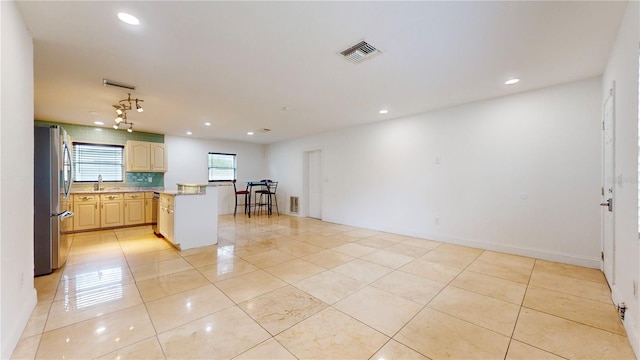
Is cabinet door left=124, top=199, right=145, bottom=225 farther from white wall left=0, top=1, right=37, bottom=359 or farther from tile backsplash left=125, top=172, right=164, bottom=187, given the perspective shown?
white wall left=0, top=1, right=37, bottom=359

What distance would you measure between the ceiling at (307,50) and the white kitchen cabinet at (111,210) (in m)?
2.18

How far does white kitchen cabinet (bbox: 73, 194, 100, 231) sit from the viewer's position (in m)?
5.18

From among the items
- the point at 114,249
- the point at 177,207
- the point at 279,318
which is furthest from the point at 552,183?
the point at 114,249

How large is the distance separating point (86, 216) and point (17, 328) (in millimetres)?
4505

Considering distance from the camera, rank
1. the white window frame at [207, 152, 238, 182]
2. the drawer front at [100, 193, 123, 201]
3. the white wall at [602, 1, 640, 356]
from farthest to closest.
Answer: the white window frame at [207, 152, 238, 182], the drawer front at [100, 193, 123, 201], the white wall at [602, 1, 640, 356]

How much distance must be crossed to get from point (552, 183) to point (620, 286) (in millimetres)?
1680

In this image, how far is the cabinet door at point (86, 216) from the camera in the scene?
17.0 feet

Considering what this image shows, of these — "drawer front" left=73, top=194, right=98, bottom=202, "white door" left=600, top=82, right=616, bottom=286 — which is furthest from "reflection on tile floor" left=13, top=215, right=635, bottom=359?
"drawer front" left=73, top=194, right=98, bottom=202

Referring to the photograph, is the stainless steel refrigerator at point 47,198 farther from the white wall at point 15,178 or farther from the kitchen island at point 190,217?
the kitchen island at point 190,217

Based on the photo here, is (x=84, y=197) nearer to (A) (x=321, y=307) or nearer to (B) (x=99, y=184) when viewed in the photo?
(B) (x=99, y=184)

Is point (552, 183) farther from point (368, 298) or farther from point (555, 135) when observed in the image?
point (368, 298)

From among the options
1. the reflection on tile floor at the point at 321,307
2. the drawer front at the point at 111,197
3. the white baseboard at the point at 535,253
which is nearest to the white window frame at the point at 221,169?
the drawer front at the point at 111,197

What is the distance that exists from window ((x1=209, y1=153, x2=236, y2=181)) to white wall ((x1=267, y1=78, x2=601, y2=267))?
4388mm

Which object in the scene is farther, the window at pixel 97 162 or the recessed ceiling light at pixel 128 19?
the window at pixel 97 162
